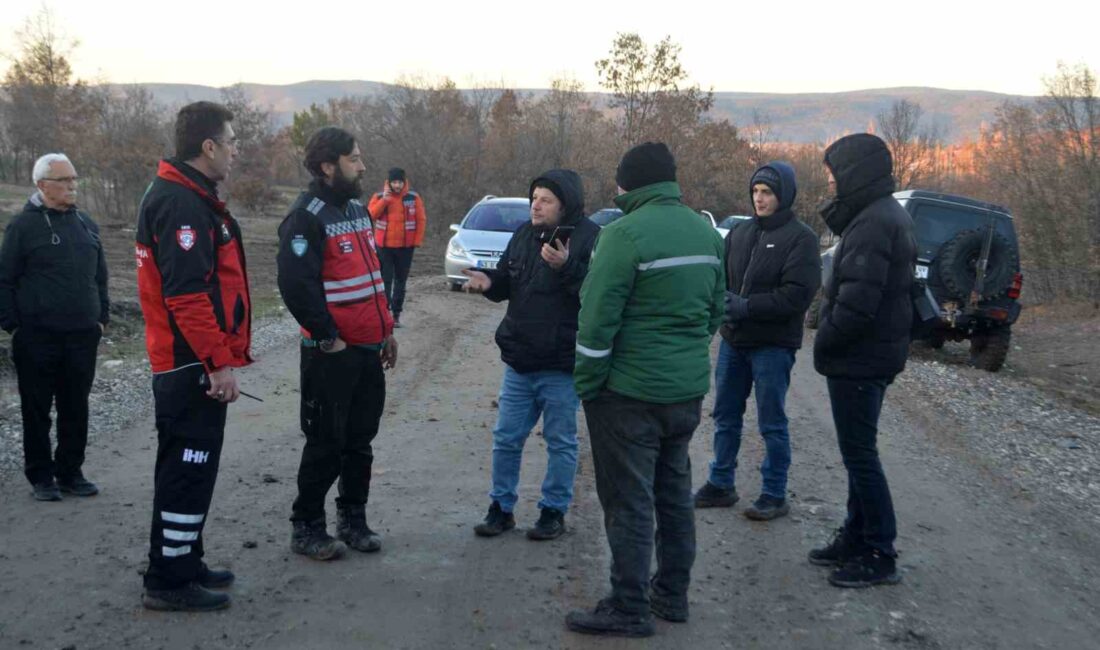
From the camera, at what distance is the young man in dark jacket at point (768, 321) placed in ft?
18.4

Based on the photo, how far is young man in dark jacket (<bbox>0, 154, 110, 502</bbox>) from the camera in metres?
5.76

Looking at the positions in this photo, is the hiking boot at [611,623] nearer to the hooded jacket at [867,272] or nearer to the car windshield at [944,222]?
the hooded jacket at [867,272]

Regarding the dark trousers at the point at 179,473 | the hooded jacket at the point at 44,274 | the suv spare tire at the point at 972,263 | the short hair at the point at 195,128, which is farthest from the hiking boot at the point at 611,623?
the suv spare tire at the point at 972,263

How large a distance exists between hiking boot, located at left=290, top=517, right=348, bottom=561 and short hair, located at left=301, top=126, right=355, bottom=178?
1.77 m

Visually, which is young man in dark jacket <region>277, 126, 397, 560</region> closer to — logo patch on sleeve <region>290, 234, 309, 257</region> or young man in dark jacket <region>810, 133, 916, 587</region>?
logo patch on sleeve <region>290, 234, 309, 257</region>

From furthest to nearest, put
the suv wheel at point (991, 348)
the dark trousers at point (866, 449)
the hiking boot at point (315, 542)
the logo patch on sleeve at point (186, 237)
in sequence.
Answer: the suv wheel at point (991, 348)
the hiking boot at point (315, 542)
the dark trousers at point (866, 449)
the logo patch on sleeve at point (186, 237)

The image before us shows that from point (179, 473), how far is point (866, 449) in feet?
10.5

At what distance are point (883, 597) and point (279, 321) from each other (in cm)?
1039

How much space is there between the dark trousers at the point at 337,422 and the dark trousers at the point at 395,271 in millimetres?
7543

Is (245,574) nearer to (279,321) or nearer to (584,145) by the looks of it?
(279,321)

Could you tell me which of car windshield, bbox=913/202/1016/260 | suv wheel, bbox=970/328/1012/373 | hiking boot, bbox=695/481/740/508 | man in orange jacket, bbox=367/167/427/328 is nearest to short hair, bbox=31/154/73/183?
hiking boot, bbox=695/481/740/508

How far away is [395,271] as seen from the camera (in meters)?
12.7

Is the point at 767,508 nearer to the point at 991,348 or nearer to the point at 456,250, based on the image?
the point at 991,348

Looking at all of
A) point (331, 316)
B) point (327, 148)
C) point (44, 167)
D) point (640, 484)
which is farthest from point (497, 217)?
point (640, 484)
